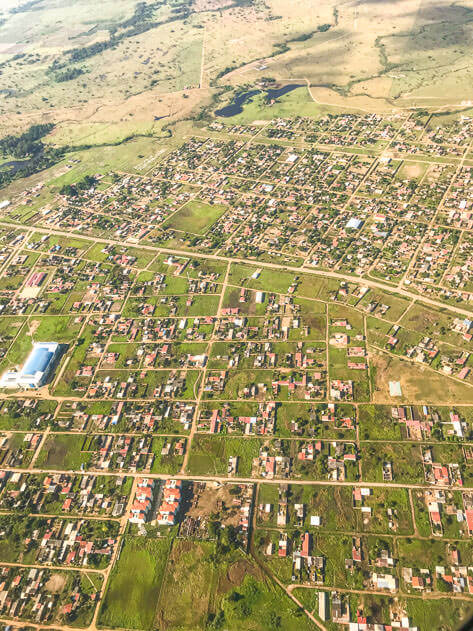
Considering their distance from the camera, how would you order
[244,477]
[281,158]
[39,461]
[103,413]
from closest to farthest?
[244,477]
[39,461]
[103,413]
[281,158]

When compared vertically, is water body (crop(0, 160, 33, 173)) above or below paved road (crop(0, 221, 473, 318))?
above

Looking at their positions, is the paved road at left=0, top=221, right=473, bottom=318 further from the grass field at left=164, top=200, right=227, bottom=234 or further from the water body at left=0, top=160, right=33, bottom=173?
the water body at left=0, top=160, right=33, bottom=173

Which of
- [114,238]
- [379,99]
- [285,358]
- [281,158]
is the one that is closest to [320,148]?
[281,158]

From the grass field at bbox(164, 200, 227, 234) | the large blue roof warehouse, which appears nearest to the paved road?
the grass field at bbox(164, 200, 227, 234)

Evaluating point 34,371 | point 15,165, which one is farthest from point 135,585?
point 15,165

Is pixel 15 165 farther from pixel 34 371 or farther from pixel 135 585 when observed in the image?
pixel 135 585

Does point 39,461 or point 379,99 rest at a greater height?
point 379,99

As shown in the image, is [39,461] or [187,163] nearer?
[39,461]

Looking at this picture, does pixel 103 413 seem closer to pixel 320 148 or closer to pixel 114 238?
pixel 114 238
